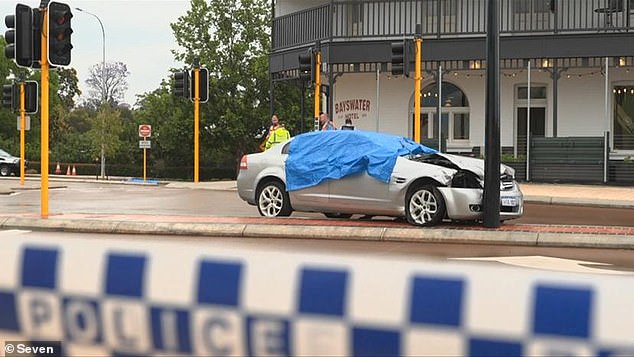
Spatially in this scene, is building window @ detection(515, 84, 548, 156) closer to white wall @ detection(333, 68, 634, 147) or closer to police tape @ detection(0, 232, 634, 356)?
white wall @ detection(333, 68, 634, 147)

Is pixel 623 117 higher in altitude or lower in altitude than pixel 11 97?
lower

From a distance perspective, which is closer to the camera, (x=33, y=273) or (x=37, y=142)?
(x=33, y=273)

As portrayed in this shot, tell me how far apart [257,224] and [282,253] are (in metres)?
9.52

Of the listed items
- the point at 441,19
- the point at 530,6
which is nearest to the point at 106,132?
the point at 441,19

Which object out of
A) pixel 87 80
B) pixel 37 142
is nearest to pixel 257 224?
pixel 37 142

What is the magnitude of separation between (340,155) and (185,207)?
4828 millimetres

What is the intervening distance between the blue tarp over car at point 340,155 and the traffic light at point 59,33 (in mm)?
3902

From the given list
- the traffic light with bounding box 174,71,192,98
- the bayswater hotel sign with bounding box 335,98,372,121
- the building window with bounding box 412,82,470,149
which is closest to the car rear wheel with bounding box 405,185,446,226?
the traffic light with bounding box 174,71,192,98

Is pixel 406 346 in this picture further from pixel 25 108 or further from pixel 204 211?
pixel 25 108

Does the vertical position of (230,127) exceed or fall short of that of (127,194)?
it exceeds it

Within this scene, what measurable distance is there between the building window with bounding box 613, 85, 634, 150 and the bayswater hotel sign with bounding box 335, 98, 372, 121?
7919 millimetres

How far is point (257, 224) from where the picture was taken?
498 inches

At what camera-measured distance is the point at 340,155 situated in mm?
13453

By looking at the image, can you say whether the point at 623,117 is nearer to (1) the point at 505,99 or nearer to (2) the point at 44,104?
(1) the point at 505,99
